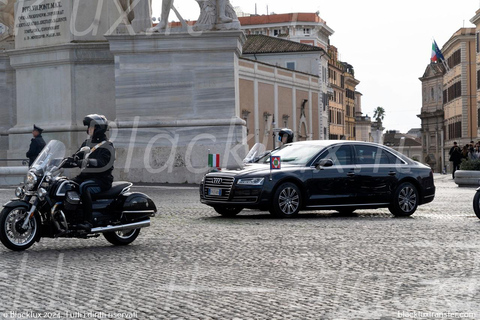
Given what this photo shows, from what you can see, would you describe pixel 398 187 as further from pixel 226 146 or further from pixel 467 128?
pixel 467 128

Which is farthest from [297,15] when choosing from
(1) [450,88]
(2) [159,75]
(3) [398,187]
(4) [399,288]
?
(4) [399,288]

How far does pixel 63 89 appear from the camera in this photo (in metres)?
31.6

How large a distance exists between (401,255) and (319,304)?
348 centimetres

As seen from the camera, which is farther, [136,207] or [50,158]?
[136,207]

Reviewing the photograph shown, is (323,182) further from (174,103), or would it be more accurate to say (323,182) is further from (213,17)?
(213,17)

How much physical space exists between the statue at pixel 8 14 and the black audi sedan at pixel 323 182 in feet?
62.2

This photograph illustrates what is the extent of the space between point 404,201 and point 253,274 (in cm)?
904

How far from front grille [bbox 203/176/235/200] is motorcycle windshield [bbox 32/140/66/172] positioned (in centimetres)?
497

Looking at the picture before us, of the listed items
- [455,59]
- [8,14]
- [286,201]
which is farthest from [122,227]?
[455,59]

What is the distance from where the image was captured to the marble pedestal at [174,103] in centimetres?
2883

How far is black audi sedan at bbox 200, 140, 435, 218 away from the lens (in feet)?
54.5

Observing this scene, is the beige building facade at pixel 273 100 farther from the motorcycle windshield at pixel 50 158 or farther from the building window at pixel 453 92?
the motorcycle windshield at pixel 50 158

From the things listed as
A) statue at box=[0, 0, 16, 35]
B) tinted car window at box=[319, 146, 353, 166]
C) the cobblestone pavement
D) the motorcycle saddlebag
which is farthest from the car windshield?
statue at box=[0, 0, 16, 35]

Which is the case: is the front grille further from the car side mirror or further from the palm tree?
the palm tree
